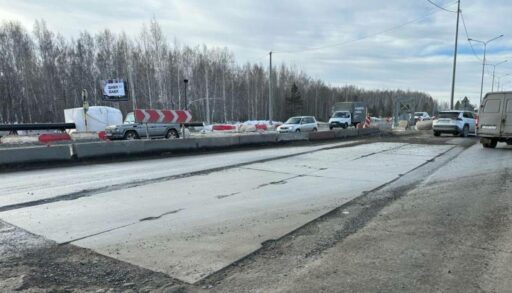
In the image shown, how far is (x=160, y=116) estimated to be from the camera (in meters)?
16.5

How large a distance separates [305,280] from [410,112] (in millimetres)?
37935

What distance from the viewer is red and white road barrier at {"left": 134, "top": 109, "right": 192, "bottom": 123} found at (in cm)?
1596

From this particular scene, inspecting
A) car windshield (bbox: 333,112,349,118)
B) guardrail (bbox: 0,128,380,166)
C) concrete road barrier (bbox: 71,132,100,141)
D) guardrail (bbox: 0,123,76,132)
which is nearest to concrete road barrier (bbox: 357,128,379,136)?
guardrail (bbox: 0,128,380,166)

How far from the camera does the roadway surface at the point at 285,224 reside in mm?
3857

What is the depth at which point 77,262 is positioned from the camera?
4168mm

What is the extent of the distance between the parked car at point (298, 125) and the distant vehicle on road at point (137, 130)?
8972 millimetres

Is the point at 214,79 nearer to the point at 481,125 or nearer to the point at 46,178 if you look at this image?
the point at 481,125

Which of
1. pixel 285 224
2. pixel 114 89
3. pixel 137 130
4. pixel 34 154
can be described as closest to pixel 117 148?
pixel 34 154

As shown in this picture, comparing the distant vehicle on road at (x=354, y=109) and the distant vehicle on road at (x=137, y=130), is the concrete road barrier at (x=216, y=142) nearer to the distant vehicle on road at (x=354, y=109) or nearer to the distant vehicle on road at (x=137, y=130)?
the distant vehicle on road at (x=137, y=130)

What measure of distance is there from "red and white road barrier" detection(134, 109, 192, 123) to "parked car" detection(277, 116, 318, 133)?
13081 millimetres

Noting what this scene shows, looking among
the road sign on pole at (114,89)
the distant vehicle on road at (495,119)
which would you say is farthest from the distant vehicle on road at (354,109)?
the distant vehicle on road at (495,119)

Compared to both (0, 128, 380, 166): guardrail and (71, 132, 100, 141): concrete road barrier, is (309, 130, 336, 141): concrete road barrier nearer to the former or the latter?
(0, 128, 380, 166): guardrail

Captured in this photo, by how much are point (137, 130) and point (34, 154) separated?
9902 millimetres

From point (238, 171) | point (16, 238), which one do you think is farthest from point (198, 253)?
point (238, 171)
